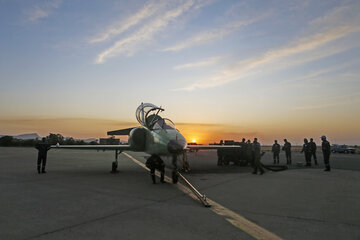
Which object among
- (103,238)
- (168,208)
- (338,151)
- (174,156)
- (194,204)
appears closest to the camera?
(103,238)

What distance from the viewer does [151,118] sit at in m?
11.3

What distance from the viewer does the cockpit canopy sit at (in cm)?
1020

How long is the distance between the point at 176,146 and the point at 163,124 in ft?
6.40

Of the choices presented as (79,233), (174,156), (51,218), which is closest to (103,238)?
(79,233)

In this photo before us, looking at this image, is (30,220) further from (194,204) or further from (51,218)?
(194,204)

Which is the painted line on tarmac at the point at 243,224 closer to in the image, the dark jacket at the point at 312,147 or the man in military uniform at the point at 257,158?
the man in military uniform at the point at 257,158

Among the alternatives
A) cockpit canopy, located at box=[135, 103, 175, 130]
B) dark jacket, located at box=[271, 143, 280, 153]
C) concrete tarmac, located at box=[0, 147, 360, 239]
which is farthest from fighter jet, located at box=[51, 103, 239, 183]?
dark jacket, located at box=[271, 143, 280, 153]

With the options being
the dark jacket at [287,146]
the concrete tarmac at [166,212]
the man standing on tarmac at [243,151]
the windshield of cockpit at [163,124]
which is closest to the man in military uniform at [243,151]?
the man standing on tarmac at [243,151]

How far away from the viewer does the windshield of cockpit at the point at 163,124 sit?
393 inches

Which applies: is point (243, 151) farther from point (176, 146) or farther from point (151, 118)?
point (176, 146)

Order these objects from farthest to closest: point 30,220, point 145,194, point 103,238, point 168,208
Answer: point 145,194 < point 168,208 < point 30,220 < point 103,238

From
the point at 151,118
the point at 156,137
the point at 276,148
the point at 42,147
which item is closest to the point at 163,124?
the point at 156,137

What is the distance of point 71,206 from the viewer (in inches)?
211

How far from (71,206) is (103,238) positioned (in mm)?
2278
